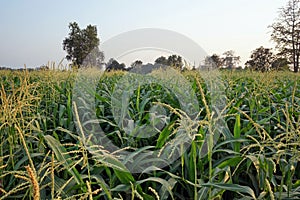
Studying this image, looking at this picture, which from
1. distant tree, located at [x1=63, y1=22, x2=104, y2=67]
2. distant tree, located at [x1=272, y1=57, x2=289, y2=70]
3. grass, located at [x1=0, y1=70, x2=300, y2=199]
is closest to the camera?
grass, located at [x1=0, y1=70, x2=300, y2=199]

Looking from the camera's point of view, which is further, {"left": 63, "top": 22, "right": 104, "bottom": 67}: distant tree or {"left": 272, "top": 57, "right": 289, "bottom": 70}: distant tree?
{"left": 63, "top": 22, "right": 104, "bottom": 67}: distant tree

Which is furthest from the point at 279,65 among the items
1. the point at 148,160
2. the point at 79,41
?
the point at 79,41

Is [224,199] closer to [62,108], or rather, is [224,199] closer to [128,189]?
[128,189]

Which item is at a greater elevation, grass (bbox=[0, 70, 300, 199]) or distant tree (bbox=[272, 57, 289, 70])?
distant tree (bbox=[272, 57, 289, 70])

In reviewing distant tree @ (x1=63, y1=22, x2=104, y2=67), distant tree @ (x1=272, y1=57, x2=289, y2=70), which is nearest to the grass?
distant tree @ (x1=272, y1=57, x2=289, y2=70)

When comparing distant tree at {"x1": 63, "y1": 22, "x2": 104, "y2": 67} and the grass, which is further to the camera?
distant tree at {"x1": 63, "y1": 22, "x2": 104, "y2": 67}

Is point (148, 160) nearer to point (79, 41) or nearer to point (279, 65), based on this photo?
point (279, 65)

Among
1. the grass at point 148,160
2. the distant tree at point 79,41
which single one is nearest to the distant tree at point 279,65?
the grass at point 148,160

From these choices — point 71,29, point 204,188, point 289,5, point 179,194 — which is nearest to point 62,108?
point 179,194

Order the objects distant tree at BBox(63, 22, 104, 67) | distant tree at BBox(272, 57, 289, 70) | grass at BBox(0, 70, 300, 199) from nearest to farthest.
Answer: grass at BBox(0, 70, 300, 199), distant tree at BBox(272, 57, 289, 70), distant tree at BBox(63, 22, 104, 67)

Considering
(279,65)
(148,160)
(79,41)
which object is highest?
(79,41)

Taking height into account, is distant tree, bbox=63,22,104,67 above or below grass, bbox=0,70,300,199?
above

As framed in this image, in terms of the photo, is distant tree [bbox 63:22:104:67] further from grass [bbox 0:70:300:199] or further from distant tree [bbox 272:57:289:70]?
grass [bbox 0:70:300:199]

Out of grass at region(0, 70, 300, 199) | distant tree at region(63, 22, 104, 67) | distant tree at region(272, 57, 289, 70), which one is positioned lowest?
grass at region(0, 70, 300, 199)
